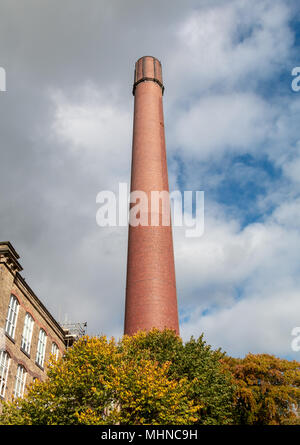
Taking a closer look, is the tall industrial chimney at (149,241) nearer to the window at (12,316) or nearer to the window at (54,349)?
the window at (54,349)

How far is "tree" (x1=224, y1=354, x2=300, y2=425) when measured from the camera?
109 feet

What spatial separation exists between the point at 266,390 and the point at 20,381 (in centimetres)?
1901

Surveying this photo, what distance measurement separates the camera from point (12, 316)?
2747 cm

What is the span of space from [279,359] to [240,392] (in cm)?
577

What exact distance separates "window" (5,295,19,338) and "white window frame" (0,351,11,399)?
1.27m

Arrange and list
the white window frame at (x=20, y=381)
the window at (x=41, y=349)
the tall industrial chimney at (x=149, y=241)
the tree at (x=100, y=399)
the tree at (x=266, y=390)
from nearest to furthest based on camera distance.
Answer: the tree at (x=100, y=399), the white window frame at (x=20, y=381), the window at (x=41, y=349), the tree at (x=266, y=390), the tall industrial chimney at (x=149, y=241)

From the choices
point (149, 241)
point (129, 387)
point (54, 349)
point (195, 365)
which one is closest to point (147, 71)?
point (149, 241)

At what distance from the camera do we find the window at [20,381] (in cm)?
2690

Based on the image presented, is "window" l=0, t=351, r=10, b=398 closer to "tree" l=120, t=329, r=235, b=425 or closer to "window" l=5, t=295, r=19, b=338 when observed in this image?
"window" l=5, t=295, r=19, b=338

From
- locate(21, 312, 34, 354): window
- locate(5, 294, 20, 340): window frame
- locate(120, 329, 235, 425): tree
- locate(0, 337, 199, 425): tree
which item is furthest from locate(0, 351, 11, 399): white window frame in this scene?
locate(120, 329, 235, 425): tree

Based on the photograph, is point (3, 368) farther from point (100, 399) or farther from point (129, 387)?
point (129, 387)

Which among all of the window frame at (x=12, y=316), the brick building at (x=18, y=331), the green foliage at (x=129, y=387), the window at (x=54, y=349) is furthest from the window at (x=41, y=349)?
the green foliage at (x=129, y=387)
